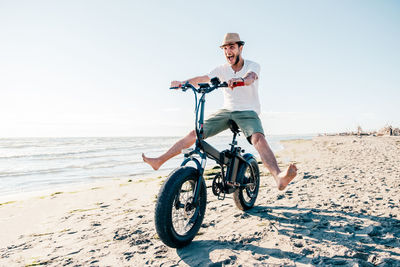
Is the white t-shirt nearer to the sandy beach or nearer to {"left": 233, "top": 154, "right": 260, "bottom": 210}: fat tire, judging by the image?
{"left": 233, "top": 154, "right": 260, "bottom": 210}: fat tire

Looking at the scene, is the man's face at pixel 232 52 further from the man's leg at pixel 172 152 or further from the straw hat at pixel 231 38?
the man's leg at pixel 172 152

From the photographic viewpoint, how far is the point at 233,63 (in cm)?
356

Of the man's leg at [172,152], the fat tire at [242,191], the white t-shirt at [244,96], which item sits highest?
the white t-shirt at [244,96]

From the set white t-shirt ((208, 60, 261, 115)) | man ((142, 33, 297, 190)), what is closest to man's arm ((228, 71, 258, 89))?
man ((142, 33, 297, 190))

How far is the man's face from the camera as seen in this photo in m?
3.44

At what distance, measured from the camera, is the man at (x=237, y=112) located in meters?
3.33

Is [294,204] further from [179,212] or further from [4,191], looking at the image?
[4,191]

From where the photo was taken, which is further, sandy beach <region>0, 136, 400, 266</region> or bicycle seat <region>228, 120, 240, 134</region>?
bicycle seat <region>228, 120, 240, 134</region>

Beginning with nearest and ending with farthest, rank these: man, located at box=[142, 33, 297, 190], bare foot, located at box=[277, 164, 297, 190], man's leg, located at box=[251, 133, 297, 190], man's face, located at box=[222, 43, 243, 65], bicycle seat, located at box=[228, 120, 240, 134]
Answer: bare foot, located at box=[277, 164, 297, 190] < man's leg, located at box=[251, 133, 297, 190] < man, located at box=[142, 33, 297, 190] < man's face, located at box=[222, 43, 243, 65] < bicycle seat, located at box=[228, 120, 240, 134]

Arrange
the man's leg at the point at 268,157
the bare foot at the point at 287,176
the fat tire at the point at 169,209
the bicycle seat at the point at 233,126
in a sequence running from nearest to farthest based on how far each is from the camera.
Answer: the fat tire at the point at 169,209
the bare foot at the point at 287,176
the man's leg at the point at 268,157
the bicycle seat at the point at 233,126

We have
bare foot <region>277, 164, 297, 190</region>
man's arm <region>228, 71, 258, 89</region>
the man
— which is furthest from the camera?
the man

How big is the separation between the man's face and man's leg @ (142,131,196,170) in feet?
3.80

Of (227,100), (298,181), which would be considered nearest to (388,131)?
(298,181)

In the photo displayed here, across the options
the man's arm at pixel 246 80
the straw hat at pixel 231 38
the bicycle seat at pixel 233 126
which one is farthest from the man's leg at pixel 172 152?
the straw hat at pixel 231 38
